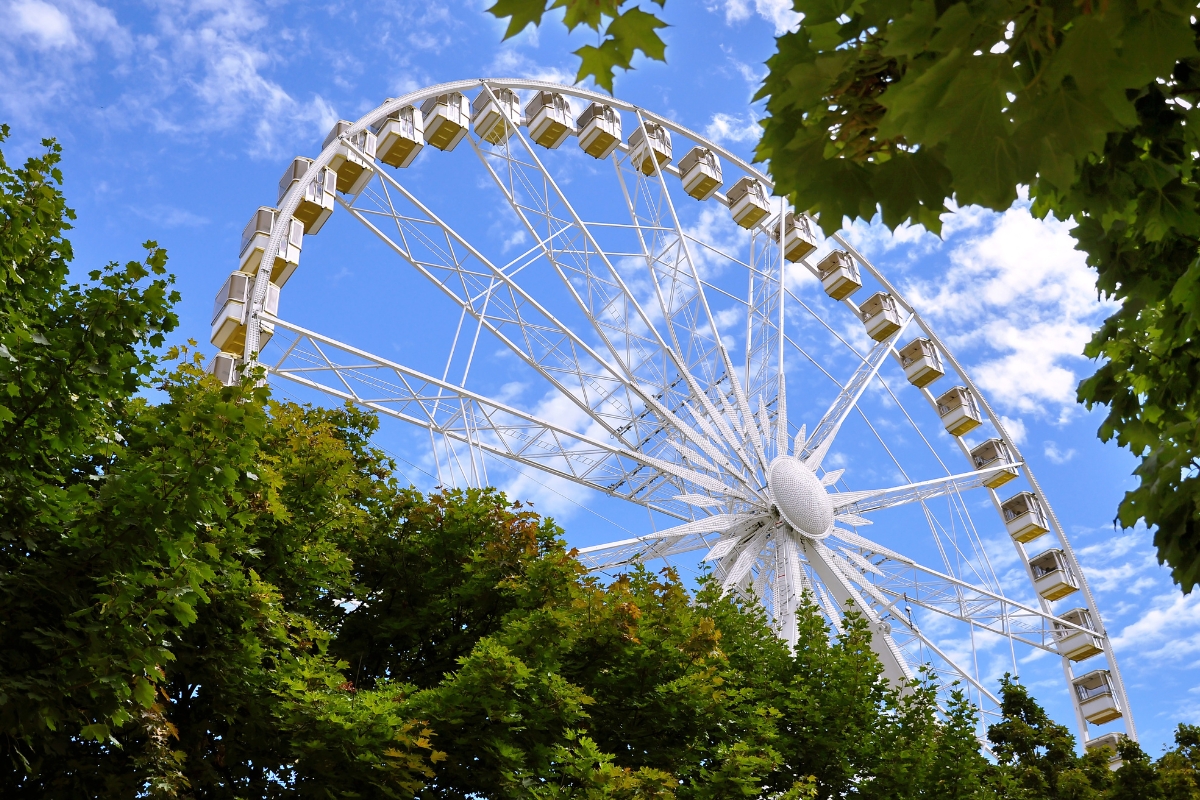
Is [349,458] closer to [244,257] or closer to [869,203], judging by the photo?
[244,257]

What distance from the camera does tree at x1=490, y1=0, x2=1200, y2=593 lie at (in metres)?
2.90

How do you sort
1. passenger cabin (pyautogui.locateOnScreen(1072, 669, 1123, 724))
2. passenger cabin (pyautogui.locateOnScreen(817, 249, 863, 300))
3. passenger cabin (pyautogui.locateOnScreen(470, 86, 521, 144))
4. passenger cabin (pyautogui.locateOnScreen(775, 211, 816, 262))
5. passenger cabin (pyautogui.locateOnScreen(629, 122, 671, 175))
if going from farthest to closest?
passenger cabin (pyautogui.locateOnScreen(817, 249, 863, 300)) < passenger cabin (pyautogui.locateOnScreen(775, 211, 816, 262)) < passenger cabin (pyautogui.locateOnScreen(1072, 669, 1123, 724)) < passenger cabin (pyautogui.locateOnScreen(629, 122, 671, 175)) < passenger cabin (pyautogui.locateOnScreen(470, 86, 521, 144))

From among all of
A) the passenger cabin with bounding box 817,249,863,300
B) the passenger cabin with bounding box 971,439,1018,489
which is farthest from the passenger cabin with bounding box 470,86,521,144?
the passenger cabin with bounding box 971,439,1018,489

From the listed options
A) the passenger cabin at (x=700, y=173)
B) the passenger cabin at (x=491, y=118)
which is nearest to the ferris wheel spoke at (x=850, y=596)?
the passenger cabin at (x=700, y=173)

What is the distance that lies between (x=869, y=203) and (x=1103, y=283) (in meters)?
1.98

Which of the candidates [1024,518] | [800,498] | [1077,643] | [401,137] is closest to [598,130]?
[401,137]

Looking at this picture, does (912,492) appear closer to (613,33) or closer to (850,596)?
(850,596)

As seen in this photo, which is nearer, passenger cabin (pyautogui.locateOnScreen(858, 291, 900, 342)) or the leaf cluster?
the leaf cluster

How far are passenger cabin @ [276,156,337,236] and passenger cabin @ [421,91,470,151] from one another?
3034 mm

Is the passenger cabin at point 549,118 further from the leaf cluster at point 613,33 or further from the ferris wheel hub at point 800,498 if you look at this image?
the leaf cluster at point 613,33

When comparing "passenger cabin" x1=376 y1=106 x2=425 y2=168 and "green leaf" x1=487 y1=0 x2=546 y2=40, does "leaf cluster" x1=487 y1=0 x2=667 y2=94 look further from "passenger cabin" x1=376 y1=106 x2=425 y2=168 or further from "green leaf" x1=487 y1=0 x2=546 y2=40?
"passenger cabin" x1=376 y1=106 x2=425 y2=168

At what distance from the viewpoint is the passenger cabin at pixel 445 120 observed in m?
24.7

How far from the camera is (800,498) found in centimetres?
2356

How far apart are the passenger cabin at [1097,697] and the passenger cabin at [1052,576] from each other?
2.14 meters
